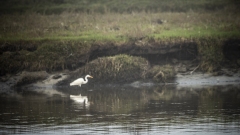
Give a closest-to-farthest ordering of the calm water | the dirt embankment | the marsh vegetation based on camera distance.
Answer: the calm water
the dirt embankment
the marsh vegetation

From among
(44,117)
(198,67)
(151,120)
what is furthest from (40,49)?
(151,120)

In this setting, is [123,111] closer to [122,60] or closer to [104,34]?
[122,60]

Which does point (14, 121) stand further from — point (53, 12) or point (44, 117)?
point (53, 12)

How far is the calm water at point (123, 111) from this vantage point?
1789 centimetres

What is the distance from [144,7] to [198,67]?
1159 centimetres

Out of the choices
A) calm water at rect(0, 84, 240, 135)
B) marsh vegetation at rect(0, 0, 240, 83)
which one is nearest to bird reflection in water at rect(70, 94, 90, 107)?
calm water at rect(0, 84, 240, 135)

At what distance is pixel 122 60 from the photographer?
104 feet

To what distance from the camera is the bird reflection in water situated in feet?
79.0

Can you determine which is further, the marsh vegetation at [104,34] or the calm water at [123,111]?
the marsh vegetation at [104,34]

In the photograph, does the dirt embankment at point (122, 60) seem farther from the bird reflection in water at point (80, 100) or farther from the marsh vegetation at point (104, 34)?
the bird reflection in water at point (80, 100)

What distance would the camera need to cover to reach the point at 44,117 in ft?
67.1

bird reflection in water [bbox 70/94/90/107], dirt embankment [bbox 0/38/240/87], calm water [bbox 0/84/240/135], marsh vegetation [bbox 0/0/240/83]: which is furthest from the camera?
marsh vegetation [bbox 0/0/240/83]

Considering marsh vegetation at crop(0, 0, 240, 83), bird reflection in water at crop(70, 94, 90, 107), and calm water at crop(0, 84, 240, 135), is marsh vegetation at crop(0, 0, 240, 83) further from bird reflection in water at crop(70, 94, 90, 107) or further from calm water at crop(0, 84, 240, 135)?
bird reflection in water at crop(70, 94, 90, 107)

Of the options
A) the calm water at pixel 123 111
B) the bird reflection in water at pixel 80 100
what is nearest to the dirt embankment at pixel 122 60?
the calm water at pixel 123 111
